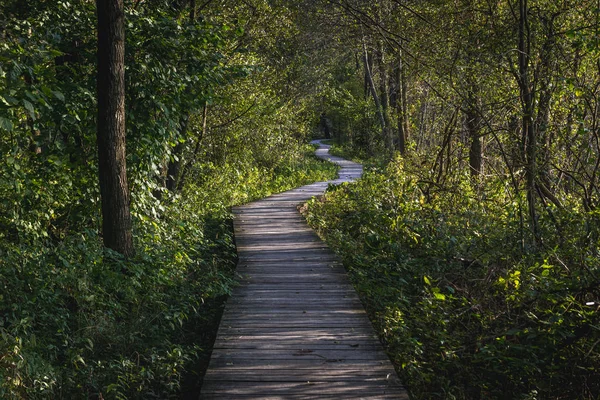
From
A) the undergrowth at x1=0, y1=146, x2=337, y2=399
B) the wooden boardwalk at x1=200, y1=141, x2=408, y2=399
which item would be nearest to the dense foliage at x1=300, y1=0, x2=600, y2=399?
the wooden boardwalk at x1=200, y1=141, x2=408, y2=399

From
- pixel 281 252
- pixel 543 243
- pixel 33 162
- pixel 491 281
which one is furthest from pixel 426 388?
pixel 33 162

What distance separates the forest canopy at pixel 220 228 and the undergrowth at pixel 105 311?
0.03 meters

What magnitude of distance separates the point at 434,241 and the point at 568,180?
2.23 m

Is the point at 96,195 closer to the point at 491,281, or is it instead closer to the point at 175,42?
the point at 175,42

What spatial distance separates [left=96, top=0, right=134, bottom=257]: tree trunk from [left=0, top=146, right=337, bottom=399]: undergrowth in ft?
1.13

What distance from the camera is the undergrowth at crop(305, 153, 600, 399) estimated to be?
17.6 feet

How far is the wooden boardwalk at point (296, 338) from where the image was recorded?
15.7 feet

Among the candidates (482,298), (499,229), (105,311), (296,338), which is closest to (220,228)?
(499,229)

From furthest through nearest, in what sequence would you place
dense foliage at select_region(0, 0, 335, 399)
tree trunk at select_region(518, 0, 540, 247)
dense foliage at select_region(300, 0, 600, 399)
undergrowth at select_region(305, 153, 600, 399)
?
tree trunk at select_region(518, 0, 540, 247) → dense foliage at select_region(300, 0, 600, 399) → undergrowth at select_region(305, 153, 600, 399) → dense foliage at select_region(0, 0, 335, 399)

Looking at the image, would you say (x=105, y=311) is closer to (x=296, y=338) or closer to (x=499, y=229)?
(x=296, y=338)

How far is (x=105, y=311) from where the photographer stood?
6328mm

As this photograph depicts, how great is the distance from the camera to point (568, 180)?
9000 millimetres

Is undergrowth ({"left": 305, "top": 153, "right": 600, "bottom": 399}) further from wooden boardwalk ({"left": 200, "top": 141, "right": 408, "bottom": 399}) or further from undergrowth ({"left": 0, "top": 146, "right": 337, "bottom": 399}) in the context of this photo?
undergrowth ({"left": 0, "top": 146, "right": 337, "bottom": 399})

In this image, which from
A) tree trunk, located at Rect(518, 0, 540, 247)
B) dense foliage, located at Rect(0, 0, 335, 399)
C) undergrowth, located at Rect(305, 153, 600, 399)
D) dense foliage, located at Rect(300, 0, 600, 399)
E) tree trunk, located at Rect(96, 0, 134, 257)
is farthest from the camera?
tree trunk, located at Rect(518, 0, 540, 247)
